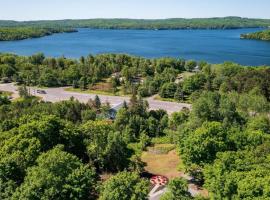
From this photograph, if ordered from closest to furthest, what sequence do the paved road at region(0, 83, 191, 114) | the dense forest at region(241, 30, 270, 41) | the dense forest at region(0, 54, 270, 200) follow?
the dense forest at region(0, 54, 270, 200) → the paved road at region(0, 83, 191, 114) → the dense forest at region(241, 30, 270, 41)

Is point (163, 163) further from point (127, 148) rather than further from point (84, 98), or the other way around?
point (84, 98)

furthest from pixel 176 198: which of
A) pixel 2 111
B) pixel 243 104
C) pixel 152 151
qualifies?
pixel 2 111

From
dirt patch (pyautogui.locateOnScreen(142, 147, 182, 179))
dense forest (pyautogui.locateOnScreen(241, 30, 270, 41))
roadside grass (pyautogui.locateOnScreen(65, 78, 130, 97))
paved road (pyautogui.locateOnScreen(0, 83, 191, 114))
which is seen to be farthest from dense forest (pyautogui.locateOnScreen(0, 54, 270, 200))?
dense forest (pyautogui.locateOnScreen(241, 30, 270, 41))

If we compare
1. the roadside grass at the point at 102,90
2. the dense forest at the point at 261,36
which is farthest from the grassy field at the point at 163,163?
the dense forest at the point at 261,36

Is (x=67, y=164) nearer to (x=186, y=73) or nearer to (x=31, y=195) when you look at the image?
(x=31, y=195)

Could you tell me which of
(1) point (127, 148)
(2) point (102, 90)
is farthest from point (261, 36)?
(1) point (127, 148)

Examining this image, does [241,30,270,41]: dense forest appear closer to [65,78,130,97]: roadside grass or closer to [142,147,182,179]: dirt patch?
[65,78,130,97]: roadside grass
